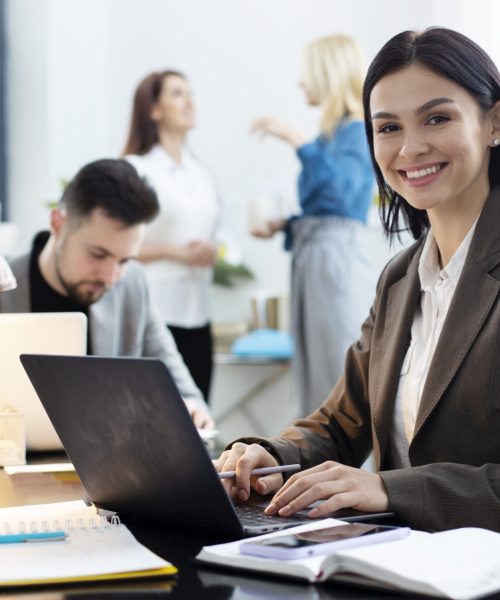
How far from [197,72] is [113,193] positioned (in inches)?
116

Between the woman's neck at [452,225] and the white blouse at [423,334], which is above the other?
the woman's neck at [452,225]

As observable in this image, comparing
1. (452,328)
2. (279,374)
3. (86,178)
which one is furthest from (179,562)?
(279,374)

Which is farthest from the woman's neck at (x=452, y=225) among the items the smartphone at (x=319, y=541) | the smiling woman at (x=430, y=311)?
the smartphone at (x=319, y=541)

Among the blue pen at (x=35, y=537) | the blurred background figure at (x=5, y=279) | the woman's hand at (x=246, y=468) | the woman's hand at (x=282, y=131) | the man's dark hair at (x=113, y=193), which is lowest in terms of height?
the woman's hand at (x=246, y=468)

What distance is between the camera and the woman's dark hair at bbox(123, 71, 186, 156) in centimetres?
431

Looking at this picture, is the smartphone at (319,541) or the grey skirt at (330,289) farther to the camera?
the grey skirt at (330,289)

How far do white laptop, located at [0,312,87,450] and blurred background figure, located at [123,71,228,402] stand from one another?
211 centimetres

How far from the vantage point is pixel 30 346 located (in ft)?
6.56

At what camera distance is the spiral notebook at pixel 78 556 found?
1049 millimetres

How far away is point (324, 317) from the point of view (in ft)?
13.4

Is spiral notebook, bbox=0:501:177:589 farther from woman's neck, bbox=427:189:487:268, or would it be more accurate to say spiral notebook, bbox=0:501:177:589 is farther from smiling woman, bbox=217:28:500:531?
woman's neck, bbox=427:189:487:268

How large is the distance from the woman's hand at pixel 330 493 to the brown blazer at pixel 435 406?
0.02 meters

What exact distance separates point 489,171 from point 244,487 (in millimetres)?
645

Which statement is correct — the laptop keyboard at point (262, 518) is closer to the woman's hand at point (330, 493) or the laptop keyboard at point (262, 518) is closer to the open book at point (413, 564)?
the woman's hand at point (330, 493)
